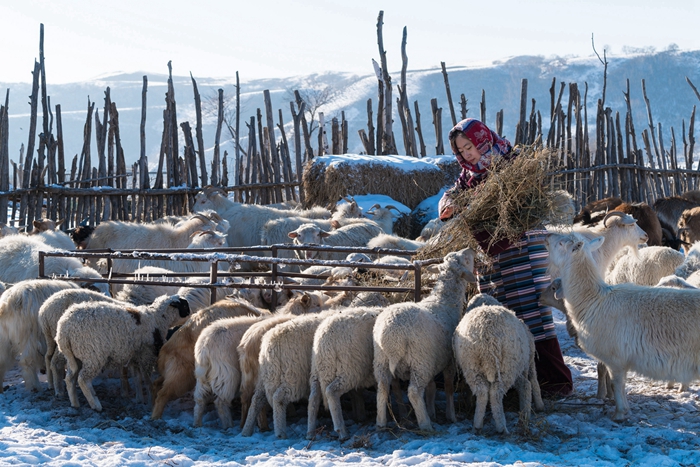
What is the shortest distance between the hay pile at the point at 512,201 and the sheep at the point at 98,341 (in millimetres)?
2627

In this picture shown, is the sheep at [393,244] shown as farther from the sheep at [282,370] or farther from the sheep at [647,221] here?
the sheep at [282,370]

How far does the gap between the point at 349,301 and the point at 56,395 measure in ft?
8.11

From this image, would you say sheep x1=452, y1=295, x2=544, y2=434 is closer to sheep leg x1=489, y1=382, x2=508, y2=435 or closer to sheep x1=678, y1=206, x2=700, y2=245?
sheep leg x1=489, y1=382, x2=508, y2=435

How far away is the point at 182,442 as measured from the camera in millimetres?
4801

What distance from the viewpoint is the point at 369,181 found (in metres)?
12.9

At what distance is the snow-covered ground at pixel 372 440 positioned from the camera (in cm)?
407

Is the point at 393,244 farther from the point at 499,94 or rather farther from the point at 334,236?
the point at 499,94

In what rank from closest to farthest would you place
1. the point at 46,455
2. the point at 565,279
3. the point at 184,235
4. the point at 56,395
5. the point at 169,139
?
1. the point at 46,455
2. the point at 565,279
3. the point at 56,395
4. the point at 184,235
5. the point at 169,139

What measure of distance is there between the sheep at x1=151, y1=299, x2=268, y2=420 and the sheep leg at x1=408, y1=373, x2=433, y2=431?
74.6 inches

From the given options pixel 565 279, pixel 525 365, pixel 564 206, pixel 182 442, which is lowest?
pixel 182 442

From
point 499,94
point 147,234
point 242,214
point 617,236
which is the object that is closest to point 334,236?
point 242,214

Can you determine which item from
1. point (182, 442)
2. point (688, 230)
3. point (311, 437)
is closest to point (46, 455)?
point (182, 442)

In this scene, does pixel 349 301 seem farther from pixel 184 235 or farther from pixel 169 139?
pixel 169 139

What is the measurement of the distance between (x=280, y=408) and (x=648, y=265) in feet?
14.7
